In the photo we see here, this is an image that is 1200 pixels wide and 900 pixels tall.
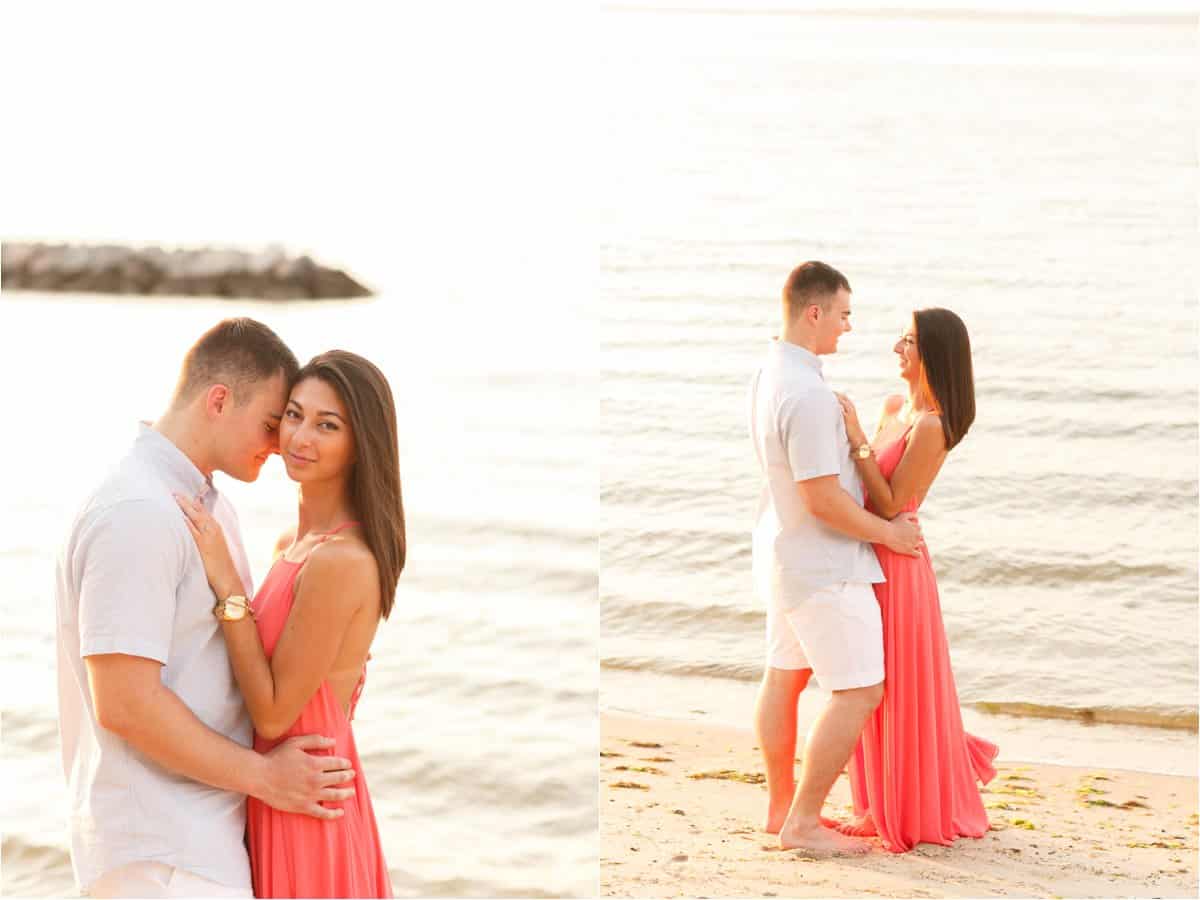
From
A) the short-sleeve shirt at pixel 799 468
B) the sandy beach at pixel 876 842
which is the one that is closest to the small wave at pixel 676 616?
the sandy beach at pixel 876 842

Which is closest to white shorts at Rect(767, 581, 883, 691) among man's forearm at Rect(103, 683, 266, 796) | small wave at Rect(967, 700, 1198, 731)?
man's forearm at Rect(103, 683, 266, 796)

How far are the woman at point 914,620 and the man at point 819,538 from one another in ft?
0.29

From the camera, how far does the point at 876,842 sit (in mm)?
6227

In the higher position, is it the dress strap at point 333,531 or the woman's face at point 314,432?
the woman's face at point 314,432

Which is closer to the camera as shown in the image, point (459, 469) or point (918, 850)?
point (918, 850)

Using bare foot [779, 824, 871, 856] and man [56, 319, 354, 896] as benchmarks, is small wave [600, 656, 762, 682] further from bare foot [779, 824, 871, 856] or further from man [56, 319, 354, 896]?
man [56, 319, 354, 896]

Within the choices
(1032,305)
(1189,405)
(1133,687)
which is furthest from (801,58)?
(1133,687)

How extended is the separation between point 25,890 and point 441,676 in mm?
3387

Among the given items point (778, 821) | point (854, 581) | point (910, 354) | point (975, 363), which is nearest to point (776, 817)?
point (778, 821)

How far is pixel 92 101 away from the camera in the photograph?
46.3 metres

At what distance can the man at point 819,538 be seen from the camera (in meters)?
5.96

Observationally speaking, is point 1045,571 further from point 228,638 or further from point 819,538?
point 228,638

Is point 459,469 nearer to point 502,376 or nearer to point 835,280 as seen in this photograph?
point 502,376

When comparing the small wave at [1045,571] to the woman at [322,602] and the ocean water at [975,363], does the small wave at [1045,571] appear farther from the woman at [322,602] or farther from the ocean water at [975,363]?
the woman at [322,602]
